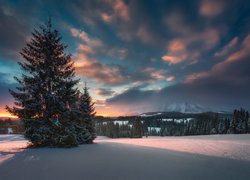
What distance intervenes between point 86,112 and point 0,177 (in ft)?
66.9

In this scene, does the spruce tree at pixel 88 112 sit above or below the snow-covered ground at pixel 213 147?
above

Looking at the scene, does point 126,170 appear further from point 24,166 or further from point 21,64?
point 21,64

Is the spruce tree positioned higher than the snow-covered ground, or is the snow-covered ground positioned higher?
the spruce tree

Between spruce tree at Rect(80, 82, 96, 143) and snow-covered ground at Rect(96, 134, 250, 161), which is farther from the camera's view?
spruce tree at Rect(80, 82, 96, 143)

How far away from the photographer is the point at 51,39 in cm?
1772

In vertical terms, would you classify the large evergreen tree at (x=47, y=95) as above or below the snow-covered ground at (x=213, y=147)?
above

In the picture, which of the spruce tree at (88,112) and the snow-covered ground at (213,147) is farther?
the spruce tree at (88,112)

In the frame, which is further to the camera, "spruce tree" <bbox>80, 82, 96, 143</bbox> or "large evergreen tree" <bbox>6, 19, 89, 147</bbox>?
"spruce tree" <bbox>80, 82, 96, 143</bbox>

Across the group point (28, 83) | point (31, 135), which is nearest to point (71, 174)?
point (31, 135)

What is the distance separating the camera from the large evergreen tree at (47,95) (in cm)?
1559

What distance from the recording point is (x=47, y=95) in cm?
1631

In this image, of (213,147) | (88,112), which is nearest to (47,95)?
(88,112)

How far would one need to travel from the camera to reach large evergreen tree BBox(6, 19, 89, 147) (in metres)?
15.6

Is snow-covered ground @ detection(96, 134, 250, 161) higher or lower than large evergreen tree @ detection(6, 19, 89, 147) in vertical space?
lower
